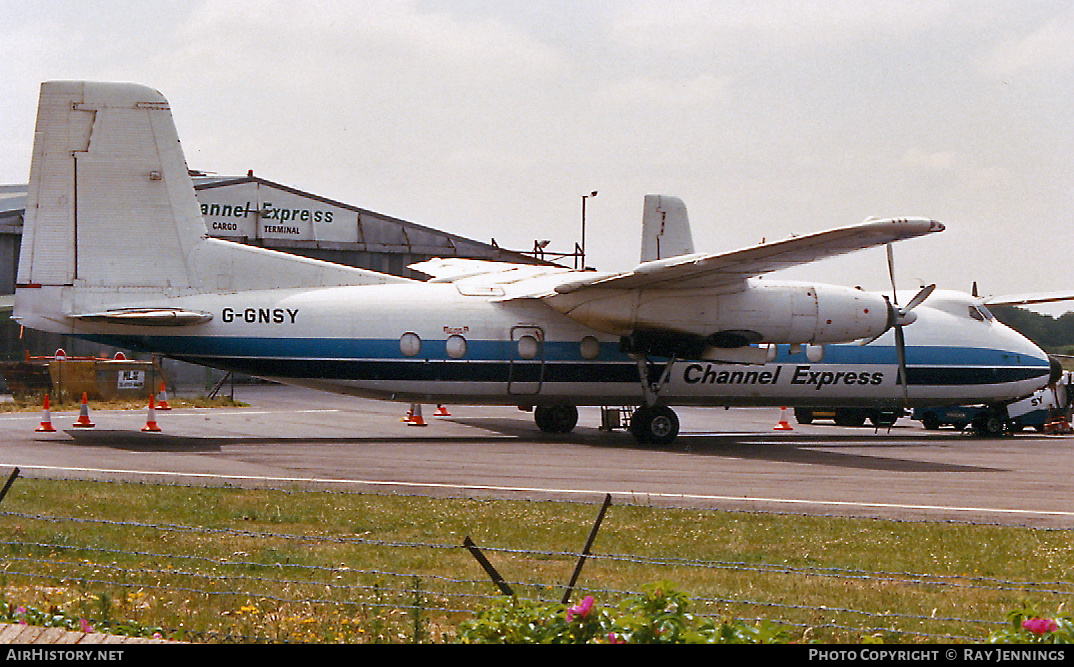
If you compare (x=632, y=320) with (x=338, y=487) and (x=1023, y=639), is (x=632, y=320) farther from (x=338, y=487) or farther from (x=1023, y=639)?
(x=1023, y=639)

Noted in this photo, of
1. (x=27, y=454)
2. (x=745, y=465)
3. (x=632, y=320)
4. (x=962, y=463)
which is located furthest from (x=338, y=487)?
(x=962, y=463)

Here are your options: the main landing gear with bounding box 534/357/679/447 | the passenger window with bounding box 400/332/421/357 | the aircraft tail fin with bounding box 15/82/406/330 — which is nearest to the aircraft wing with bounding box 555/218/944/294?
the main landing gear with bounding box 534/357/679/447

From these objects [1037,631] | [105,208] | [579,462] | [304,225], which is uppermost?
[304,225]

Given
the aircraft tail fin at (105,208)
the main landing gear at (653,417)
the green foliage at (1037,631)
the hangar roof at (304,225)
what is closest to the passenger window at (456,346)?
the main landing gear at (653,417)

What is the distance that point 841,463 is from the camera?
890 inches

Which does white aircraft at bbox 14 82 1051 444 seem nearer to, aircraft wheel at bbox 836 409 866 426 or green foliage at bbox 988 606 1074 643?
aircraft wheel at bbox 836 409 866 426

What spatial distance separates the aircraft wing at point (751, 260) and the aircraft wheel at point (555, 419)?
495 centimetres

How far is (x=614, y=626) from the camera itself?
6.66 metres

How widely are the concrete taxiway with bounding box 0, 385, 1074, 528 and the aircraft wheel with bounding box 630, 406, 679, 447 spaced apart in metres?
0.41

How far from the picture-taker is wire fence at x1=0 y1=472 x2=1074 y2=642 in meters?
8.64

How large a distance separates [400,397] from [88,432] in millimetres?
7583

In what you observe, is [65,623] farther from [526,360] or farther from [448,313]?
[526,360]

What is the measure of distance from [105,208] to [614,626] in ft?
64.9

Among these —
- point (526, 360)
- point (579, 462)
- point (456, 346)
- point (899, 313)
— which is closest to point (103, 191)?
point (456, 346)
